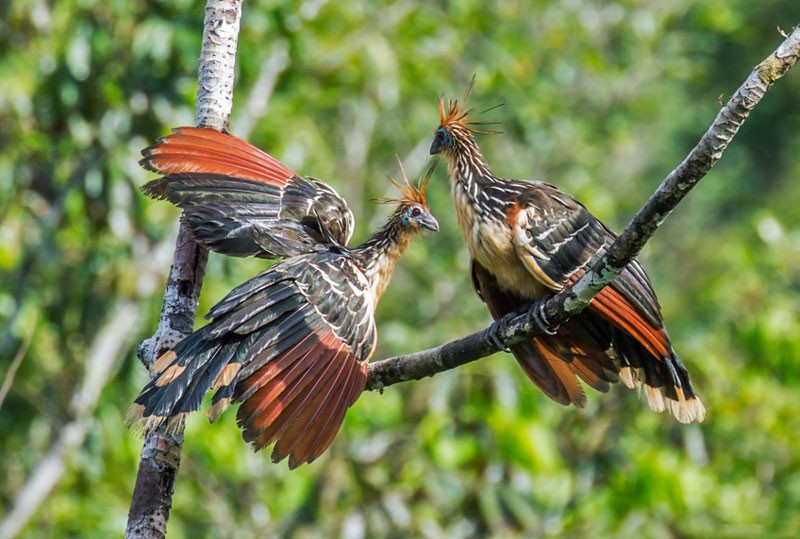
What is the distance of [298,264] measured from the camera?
11.8 ft

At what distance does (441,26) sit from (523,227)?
4.05 meters

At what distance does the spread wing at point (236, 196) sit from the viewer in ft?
11.4

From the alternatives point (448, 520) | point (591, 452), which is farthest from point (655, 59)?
point (448, 520)

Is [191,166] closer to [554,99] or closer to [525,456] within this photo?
[525,456]

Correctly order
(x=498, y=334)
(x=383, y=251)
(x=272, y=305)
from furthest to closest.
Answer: (x=383, y=251) < (x=498, y=334) < (x=272, y=305)

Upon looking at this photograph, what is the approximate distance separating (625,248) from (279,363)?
1.05 metres

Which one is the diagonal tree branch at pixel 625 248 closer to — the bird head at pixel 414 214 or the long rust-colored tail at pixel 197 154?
the bird head at pixel 414 214

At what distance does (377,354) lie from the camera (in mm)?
7441

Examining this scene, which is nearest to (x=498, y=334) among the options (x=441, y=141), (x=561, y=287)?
(x=561, y=287)

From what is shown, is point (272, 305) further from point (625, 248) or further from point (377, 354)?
point (377, 354)

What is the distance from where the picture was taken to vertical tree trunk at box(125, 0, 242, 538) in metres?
2.89

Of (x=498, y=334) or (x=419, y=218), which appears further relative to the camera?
(x=419, y=218)

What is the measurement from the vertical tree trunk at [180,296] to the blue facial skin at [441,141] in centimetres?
111

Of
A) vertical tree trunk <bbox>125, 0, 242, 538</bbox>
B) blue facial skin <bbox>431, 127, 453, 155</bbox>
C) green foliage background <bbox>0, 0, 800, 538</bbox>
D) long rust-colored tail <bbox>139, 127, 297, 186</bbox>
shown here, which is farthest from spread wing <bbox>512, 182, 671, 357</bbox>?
green foliage background <bbox>0, 0, 800, 538</bbox>
